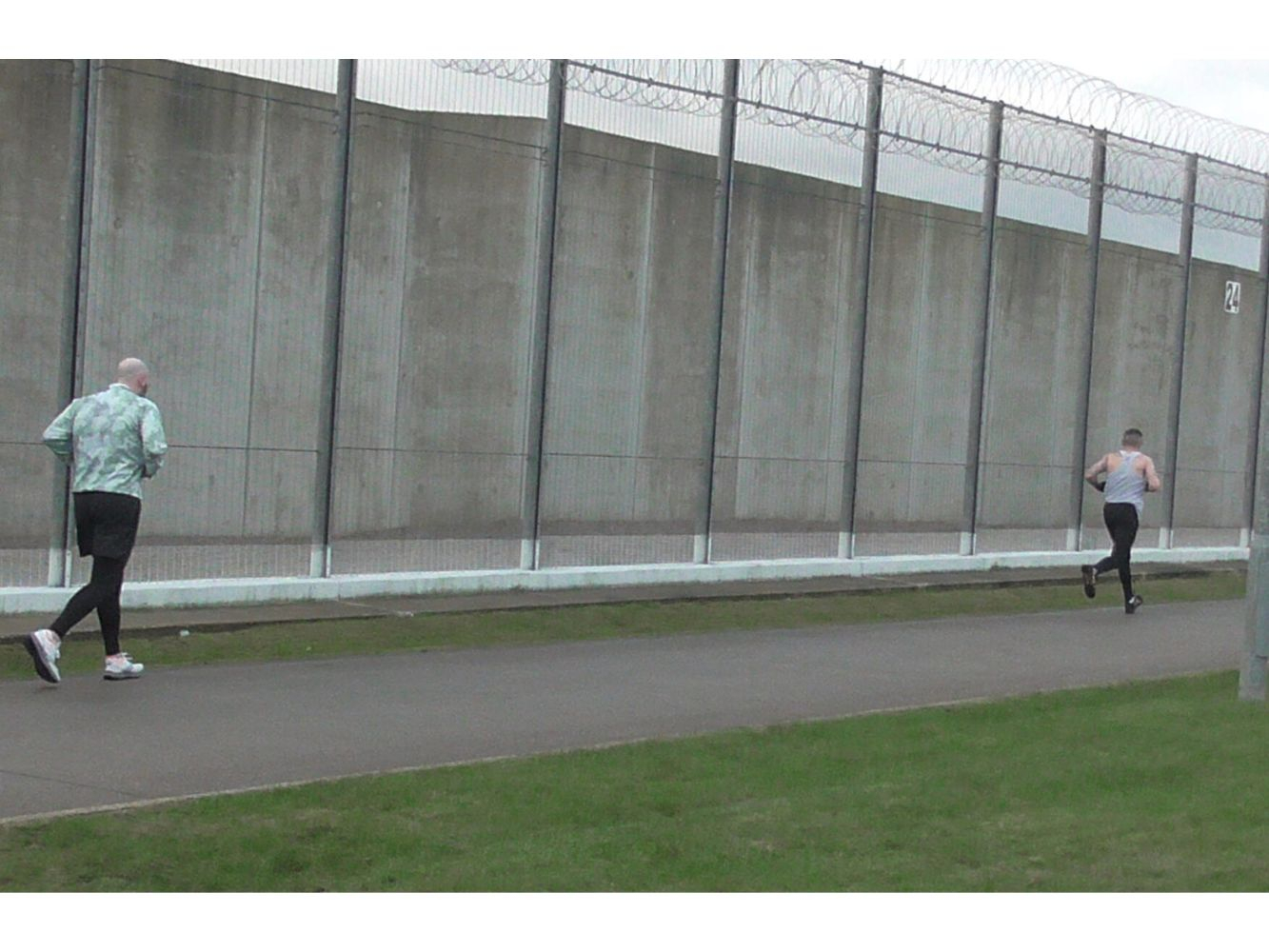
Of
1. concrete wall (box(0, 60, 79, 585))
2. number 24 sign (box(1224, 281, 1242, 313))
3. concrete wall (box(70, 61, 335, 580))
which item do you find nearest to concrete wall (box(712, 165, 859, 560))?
concrete wall (box(70, 61, 335, 580))

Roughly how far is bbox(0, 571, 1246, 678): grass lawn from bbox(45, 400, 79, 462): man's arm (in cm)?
126

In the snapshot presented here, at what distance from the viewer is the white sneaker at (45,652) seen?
31.6 ft

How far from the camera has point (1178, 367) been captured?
22750 mm

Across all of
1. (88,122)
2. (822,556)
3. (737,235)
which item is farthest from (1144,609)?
(88,122)

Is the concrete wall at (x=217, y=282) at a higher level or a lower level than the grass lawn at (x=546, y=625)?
higher

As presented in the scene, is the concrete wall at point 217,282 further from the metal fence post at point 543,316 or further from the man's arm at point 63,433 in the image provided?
the man's arm at point 63,433

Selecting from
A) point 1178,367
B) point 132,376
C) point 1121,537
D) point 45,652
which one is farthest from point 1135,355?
point 45,652

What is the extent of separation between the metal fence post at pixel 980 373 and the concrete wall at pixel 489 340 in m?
0.19

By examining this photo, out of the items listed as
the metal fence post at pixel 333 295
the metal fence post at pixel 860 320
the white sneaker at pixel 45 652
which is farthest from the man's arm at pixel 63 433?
the metal fence post at pixel 860 320

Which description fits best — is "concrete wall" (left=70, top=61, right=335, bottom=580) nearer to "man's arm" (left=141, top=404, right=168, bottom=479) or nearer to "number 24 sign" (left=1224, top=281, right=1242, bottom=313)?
"man's arm" (left=141, top=404, right=168, bottom=479)

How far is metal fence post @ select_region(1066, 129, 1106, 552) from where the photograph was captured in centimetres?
2086

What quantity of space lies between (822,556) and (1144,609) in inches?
120

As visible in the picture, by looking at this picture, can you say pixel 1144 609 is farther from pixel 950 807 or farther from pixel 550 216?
pixel 950 807

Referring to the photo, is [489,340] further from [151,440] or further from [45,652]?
[45,652]
